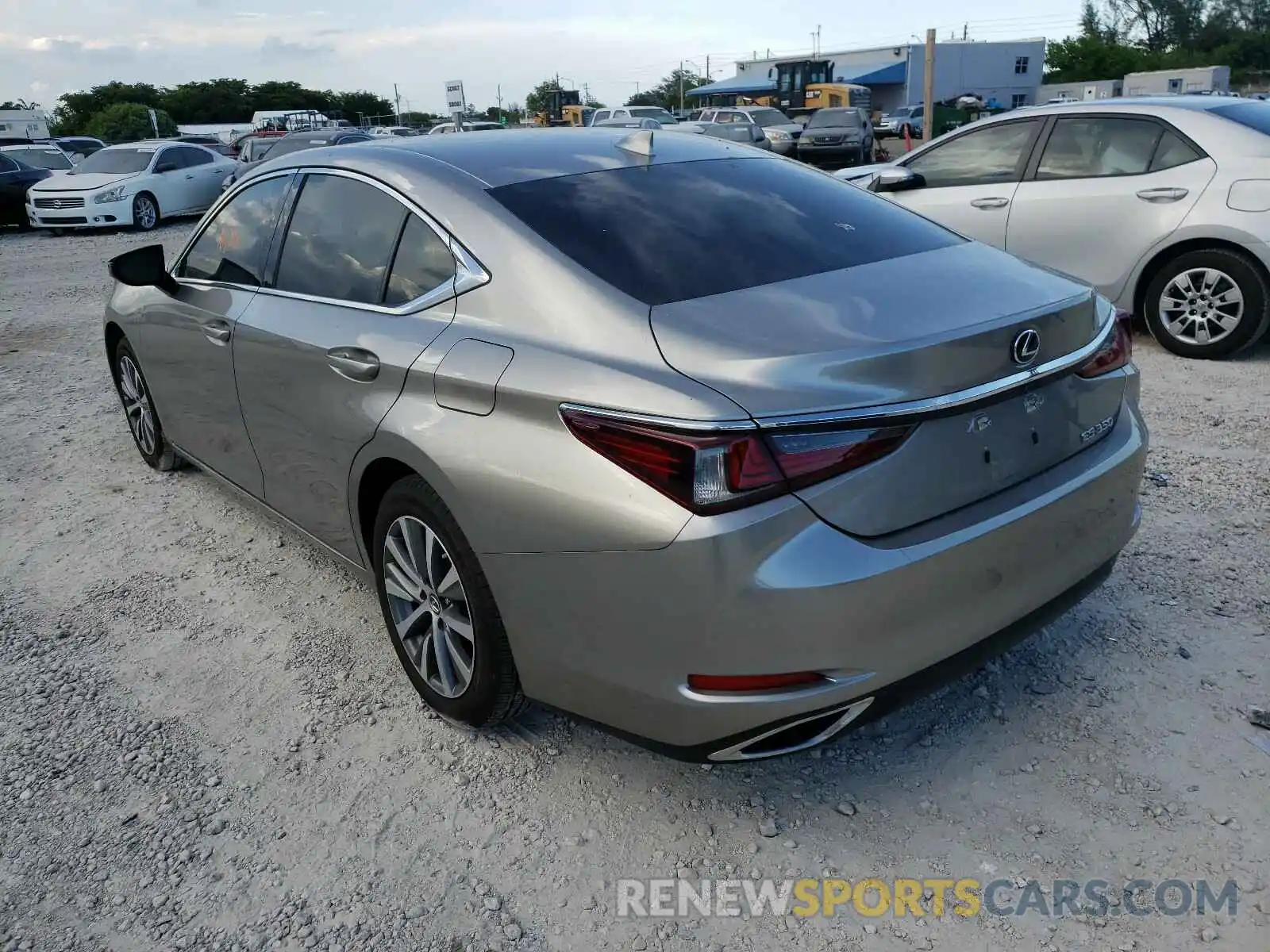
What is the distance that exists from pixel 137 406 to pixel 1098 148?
5993mm

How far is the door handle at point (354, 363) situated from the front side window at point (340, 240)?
0.17 metres

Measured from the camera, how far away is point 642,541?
84.1 inches

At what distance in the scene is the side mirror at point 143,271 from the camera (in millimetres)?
4180

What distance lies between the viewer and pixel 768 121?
→ 104 ft

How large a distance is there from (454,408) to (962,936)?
5.50 ft

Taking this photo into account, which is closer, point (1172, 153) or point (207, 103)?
point (1172, 153)

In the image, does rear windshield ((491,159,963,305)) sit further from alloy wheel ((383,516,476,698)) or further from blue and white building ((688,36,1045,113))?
blue and white building ((688,36,1045,113))

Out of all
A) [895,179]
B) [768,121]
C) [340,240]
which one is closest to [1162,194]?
[895,179]

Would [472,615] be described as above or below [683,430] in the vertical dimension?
below

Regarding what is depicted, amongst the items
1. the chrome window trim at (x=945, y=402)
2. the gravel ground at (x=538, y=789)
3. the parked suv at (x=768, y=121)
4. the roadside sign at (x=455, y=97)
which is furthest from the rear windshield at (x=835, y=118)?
the chrome window trim at (x=945, y=402)

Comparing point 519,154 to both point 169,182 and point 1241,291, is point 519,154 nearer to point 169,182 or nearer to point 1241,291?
point 1241,291

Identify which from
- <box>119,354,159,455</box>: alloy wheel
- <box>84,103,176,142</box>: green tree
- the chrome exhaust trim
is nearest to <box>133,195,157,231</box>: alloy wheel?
<box>119,354,159,455</box>: alloy wheel

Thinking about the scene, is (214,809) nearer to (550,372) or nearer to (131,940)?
(131,940)

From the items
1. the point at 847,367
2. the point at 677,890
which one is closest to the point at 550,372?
the point at 847,367
